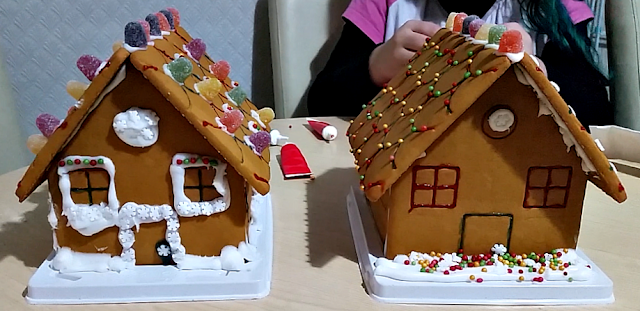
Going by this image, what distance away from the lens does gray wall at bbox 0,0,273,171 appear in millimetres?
1271

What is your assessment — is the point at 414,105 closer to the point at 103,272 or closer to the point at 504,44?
the point at 504,44

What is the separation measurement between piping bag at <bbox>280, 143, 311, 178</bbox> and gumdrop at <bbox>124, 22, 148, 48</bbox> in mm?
423

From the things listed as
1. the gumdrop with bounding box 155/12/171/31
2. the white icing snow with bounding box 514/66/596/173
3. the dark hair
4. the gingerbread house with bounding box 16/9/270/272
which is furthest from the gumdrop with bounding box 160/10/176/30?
the dark hair

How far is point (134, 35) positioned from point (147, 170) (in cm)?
14

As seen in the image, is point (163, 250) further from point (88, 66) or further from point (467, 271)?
point (467, 271)

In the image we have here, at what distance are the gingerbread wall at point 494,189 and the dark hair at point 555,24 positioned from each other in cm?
69

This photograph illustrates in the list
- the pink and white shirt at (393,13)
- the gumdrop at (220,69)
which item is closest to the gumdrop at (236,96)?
the gumdrop at (220,69)

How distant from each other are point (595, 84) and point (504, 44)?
821 millimetres

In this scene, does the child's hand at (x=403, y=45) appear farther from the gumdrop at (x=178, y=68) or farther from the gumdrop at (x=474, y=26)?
the gumdrop at (x=178, y=68)

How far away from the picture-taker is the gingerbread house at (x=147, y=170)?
555mm

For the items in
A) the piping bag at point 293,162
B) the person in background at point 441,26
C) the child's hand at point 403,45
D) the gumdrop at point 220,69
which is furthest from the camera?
the person in background at point 441,26

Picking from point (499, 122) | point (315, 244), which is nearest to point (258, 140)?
point (315, 244)

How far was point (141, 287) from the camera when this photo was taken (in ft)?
1.90

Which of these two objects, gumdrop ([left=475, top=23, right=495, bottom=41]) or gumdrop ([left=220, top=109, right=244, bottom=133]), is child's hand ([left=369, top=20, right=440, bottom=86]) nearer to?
gumdrop ([left=475, top=23, right=495, bottom=41])
